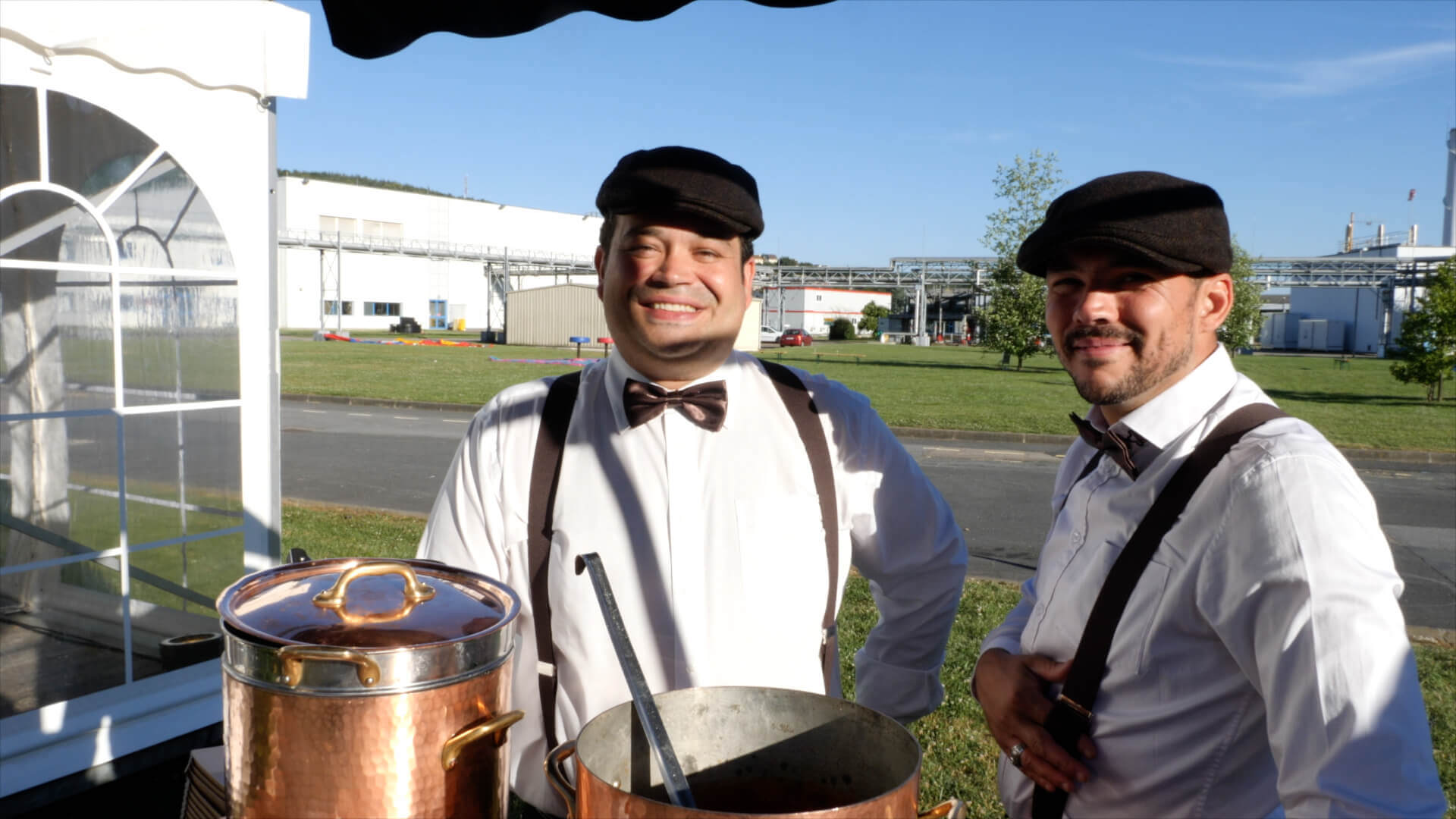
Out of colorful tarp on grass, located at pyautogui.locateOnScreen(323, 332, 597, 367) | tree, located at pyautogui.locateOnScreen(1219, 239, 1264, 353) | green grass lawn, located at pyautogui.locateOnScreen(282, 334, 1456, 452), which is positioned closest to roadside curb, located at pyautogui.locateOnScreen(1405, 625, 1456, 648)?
green grass lawn, located at pyautogui.locateOnScreen(282, 334, 1456, 452)

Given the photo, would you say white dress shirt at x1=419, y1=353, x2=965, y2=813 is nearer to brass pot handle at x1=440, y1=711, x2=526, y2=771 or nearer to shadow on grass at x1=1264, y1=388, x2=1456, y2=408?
brass pot handle at x1=440, y1=711, x2=526, y2=771

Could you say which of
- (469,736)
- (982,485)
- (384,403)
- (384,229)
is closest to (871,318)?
(384,229)

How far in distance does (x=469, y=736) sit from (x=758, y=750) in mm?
361

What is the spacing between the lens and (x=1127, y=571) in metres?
1.57

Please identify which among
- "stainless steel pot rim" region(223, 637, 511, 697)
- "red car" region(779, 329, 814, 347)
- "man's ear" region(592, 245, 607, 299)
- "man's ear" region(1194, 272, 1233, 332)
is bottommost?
"red car" region(779, 329, 814, 347)

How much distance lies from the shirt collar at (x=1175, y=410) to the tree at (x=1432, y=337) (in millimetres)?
24843

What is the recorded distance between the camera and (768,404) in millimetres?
2176

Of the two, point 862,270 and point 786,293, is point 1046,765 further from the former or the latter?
point 786,293

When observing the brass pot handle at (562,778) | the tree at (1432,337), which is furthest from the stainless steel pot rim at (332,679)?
the tree at (1432,337)

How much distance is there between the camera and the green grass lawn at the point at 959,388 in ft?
54.7

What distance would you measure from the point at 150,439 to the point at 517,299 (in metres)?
51.0

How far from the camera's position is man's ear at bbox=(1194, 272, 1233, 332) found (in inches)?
68.3

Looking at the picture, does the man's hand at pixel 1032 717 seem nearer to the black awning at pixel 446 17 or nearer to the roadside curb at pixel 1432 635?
the black awning at pixel 446 17

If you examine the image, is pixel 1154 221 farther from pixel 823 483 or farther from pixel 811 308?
pixel 811 308
